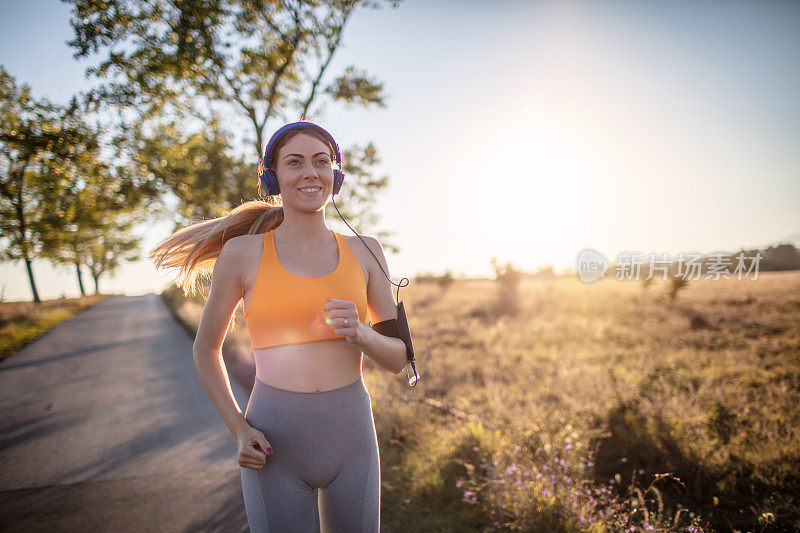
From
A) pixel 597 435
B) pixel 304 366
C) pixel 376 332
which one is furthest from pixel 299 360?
pixel 597 435

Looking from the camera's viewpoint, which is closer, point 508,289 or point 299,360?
point 299,360

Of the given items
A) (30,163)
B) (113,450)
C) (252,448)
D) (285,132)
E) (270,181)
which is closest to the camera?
(252,448)

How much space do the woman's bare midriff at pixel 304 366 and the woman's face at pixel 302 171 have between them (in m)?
0.66

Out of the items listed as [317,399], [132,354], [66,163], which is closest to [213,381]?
[317,399]

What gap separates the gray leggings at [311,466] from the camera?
1.72 m

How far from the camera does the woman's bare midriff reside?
178cm

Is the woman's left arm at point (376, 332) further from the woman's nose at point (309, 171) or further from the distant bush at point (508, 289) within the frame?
the distant bush at point (508, 289)

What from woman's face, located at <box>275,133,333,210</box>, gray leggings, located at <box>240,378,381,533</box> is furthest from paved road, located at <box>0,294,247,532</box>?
woman's face, located at <box>275,133,333,210</box>

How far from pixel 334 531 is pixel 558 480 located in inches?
104

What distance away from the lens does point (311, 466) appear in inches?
69.7

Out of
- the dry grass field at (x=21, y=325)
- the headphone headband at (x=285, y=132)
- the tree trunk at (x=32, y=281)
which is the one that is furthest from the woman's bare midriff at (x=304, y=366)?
the tree trunk at (x=32, y=281)

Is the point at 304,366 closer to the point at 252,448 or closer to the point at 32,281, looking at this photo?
the point at 252,448

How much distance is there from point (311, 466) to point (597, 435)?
4.41 meters

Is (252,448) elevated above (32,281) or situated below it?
below
